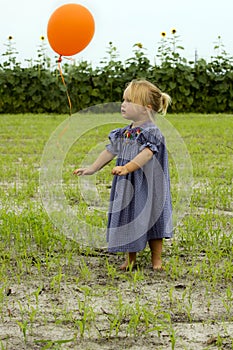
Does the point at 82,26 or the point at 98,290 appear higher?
the point at 82,26

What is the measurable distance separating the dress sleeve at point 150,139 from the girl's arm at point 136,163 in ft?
0.07

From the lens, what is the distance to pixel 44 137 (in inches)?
360

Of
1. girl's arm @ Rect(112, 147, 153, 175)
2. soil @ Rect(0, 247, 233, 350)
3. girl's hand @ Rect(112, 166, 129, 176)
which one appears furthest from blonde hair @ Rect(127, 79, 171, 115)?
soil @ Rect(0, 247, 233, 350)

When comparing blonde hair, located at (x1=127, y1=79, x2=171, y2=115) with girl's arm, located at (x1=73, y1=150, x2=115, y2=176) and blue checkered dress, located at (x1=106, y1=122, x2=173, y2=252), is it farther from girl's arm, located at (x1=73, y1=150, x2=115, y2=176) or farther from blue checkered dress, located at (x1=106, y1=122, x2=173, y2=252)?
girl's arm, located at (x1=73, y1=150, x2=115, y2=176)

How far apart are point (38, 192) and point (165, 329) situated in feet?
9.57

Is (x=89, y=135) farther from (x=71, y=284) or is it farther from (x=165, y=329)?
(x=165, y=329)

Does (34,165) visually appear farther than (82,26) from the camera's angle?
Yes

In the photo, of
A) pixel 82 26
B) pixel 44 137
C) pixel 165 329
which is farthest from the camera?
pixel 44 137

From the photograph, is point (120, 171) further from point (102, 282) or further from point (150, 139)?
point (102, 282)

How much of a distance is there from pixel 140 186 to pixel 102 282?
54 centimetres

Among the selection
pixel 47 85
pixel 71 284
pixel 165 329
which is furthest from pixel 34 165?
pixel 47 85

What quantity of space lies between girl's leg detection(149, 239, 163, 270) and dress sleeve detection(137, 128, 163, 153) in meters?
0.49

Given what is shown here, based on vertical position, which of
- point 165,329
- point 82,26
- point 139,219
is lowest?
point 165,329

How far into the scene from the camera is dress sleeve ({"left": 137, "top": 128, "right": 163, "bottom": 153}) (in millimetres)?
3238
